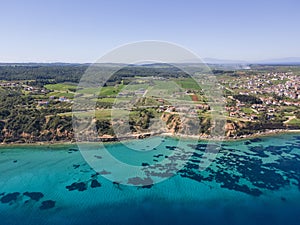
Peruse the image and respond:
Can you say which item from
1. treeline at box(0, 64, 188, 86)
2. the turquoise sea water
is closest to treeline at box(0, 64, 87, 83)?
treeline at box(0, 64, 188, 86)

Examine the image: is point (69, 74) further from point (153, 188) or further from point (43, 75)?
point (153, 188)

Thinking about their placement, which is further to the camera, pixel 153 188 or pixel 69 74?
pixel 69 74

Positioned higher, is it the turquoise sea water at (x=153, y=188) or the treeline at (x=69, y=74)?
the treeline at (x=69, y=74)

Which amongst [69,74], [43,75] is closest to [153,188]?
[69,74]

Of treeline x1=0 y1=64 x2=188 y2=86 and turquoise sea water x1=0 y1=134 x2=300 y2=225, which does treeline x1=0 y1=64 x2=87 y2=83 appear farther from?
turquoise sea water x1=0 y1=134 x2=300 y2=225

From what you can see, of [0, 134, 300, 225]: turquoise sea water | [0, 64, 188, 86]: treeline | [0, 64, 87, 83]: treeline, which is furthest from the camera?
[0, 64, 87, 83]: treeline

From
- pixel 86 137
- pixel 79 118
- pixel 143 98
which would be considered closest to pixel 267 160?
pixel 86 137

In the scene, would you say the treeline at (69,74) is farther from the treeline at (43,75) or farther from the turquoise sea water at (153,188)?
the turquoise sea water at (153,188)

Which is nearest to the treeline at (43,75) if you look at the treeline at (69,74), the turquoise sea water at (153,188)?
the treeline at (69,74)

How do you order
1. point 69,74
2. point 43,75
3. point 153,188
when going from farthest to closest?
point 69,74 < point 43,75 < point 153,188

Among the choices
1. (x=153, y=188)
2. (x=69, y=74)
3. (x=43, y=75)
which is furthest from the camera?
(x=69, y=74)
